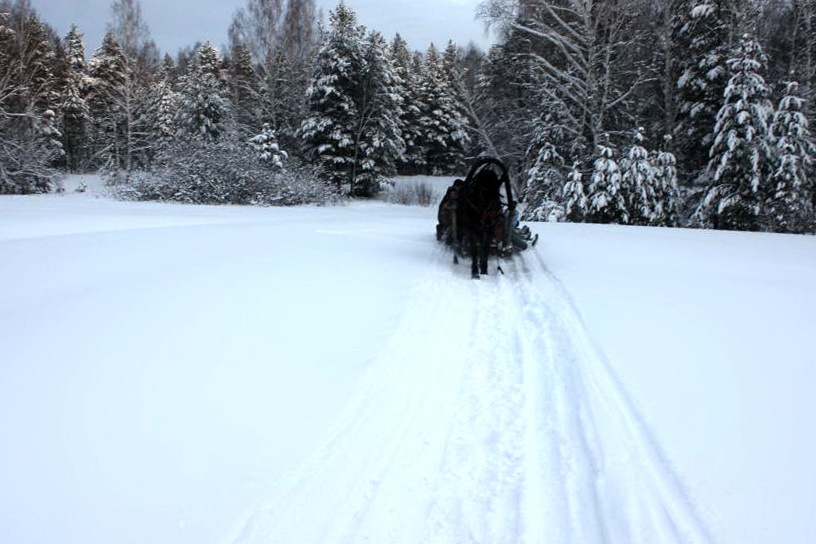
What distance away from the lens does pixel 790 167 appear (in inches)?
635

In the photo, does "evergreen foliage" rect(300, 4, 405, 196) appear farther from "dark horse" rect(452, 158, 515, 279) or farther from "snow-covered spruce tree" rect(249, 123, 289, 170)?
"dark horse" rect(452, 158, 515, 279)

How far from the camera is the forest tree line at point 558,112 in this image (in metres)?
17.4

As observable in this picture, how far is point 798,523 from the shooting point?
2.47 meters

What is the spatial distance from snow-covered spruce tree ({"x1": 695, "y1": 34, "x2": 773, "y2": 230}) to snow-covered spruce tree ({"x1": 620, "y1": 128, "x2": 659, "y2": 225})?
1.89 m

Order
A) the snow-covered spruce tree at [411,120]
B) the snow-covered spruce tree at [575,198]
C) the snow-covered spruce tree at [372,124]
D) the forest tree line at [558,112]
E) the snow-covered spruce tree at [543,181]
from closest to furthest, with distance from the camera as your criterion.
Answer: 1. the forest tree line at [558,112]
2. the snow-covered spruce tree at [575,198]
3. the snow-covered spruce tree at [543,181]
4. the snow-covered spruce tree at [372,124]
5. the snow-covered spruce tree at [411,120]

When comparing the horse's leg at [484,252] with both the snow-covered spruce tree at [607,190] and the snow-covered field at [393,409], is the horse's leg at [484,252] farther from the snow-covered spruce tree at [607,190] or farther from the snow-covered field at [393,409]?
the snow-covered spruce tree at [607,190]

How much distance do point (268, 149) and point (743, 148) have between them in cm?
1882

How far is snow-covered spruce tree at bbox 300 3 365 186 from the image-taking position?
2825 centimetres

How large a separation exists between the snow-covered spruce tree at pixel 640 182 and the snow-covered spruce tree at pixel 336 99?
50.2 ft

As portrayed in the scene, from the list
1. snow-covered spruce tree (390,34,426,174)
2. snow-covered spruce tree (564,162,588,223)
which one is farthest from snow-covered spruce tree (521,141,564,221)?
snow-covered spruce tree (390,34,426,174)

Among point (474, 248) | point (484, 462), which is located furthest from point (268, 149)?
point (484, 462)

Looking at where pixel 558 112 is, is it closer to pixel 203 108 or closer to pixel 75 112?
pixel 203 108

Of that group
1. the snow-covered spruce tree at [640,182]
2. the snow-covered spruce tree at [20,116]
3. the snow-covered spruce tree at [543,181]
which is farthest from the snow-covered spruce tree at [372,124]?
the snow-covered spruce tree at [20,116]

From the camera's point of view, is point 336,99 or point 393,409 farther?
point 336,99
